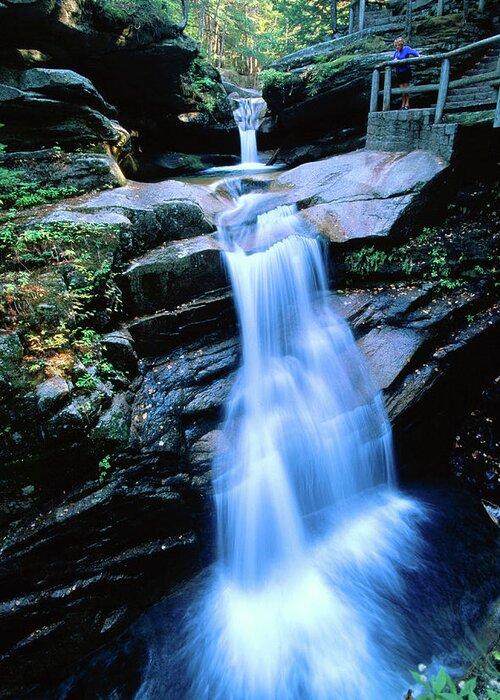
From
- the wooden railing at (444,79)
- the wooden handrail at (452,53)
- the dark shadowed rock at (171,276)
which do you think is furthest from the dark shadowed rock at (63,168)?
the wooden handrail at (452,53)

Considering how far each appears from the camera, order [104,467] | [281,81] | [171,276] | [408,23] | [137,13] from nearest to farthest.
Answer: [104,467] → [171,276] → [137,13] → [408,23] → [281,81]

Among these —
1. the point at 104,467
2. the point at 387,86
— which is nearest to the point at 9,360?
the point at 104,467

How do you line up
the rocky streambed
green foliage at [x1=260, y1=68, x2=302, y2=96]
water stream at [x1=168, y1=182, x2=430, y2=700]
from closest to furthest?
1. the rocky streambed
2. water stream at [x1=168, y1=182, x2=430, y2=700]
3. green foliage at [x1=260, y1=68, x2=302, y2=96]

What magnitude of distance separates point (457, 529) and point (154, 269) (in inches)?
240

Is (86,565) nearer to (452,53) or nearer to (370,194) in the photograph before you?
(370,194)

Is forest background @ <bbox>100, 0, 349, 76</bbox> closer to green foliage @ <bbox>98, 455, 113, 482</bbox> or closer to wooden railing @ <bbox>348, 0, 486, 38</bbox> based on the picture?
wooden railing @ <bbox>348, 0, 486, 38</bbox>

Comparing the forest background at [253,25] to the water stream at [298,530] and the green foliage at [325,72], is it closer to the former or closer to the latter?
the green foliage at [325,72]

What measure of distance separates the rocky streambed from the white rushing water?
396mm

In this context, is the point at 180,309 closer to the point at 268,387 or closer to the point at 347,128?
the point at 268,387

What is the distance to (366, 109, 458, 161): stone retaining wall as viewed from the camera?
25.5ft

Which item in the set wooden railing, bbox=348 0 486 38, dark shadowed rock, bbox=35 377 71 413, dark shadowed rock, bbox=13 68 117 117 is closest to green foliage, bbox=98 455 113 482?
dark shadowed rock, bbox=35 377 71 413

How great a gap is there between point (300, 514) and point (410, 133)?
8619 mm

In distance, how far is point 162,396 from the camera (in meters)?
5.38

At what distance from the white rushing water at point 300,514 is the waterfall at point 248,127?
28.6ft
